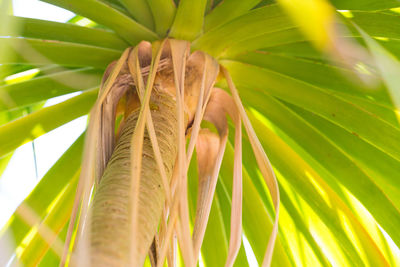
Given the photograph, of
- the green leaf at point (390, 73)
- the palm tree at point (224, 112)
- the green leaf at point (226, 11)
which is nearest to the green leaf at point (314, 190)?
the palm tree at point (224, 112)

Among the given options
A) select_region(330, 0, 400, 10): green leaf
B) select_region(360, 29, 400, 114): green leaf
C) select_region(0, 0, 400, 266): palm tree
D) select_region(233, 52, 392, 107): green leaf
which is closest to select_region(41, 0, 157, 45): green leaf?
select_region(0, 0, 400, 266): palm tree

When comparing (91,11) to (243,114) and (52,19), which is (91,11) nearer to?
(52,19)

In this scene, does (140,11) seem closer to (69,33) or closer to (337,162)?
(69,33)

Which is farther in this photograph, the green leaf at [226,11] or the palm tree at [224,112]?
the green leaf at [226,11]

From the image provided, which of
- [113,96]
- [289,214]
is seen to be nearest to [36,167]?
[113,96]

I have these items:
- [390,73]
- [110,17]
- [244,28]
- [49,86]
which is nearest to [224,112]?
[244,28]

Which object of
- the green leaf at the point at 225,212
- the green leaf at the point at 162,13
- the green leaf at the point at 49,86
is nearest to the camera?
the green leaf at the point at 162,13

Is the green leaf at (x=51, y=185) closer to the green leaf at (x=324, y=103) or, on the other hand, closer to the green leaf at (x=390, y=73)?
the green leaf at (x=324, y=103)
